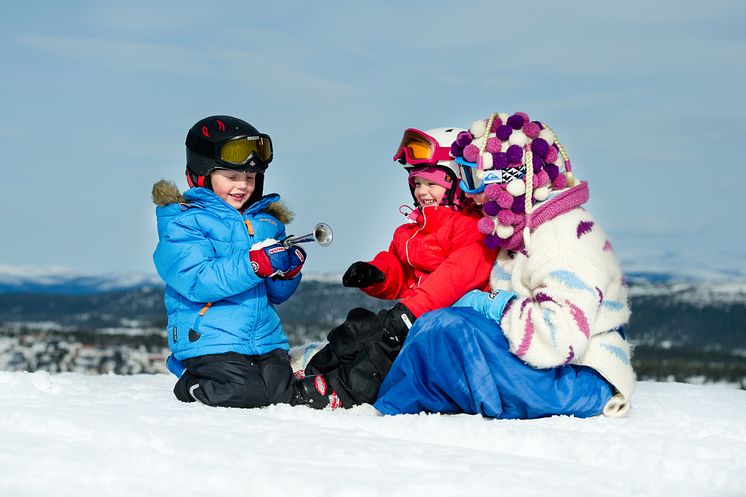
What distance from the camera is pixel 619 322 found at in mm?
4211

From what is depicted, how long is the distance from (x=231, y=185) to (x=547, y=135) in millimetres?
1795

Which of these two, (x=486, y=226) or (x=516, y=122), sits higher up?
(x=516, y=122)

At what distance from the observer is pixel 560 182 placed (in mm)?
4285

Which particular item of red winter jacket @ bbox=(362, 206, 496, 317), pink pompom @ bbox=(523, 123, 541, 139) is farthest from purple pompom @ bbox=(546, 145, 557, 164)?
red winter jacket @ bbox=(362, 206, 496, 317)

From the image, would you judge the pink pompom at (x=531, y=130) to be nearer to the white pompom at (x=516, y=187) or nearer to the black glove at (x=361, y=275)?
the white pompom at (x=516, y=187)

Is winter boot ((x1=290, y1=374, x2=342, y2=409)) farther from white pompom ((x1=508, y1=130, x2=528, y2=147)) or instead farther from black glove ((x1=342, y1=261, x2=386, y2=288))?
white pompom ((x1=508, y1=130, x2=528, y2=147))

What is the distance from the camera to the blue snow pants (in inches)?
159

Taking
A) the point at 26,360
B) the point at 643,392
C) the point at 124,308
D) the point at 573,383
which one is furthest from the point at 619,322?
the point at 124,308

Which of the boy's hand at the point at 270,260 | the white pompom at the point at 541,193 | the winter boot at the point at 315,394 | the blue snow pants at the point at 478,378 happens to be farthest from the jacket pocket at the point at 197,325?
the white pompom at the point at 541,193

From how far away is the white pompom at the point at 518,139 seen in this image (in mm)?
4293

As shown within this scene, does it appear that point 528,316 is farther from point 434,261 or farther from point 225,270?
point 225,270

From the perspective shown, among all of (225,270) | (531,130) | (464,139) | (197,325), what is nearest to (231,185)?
(225,270)

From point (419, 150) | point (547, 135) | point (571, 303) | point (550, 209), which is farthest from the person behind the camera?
point (419, 150)

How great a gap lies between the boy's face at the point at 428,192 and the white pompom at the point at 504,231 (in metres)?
0.65
